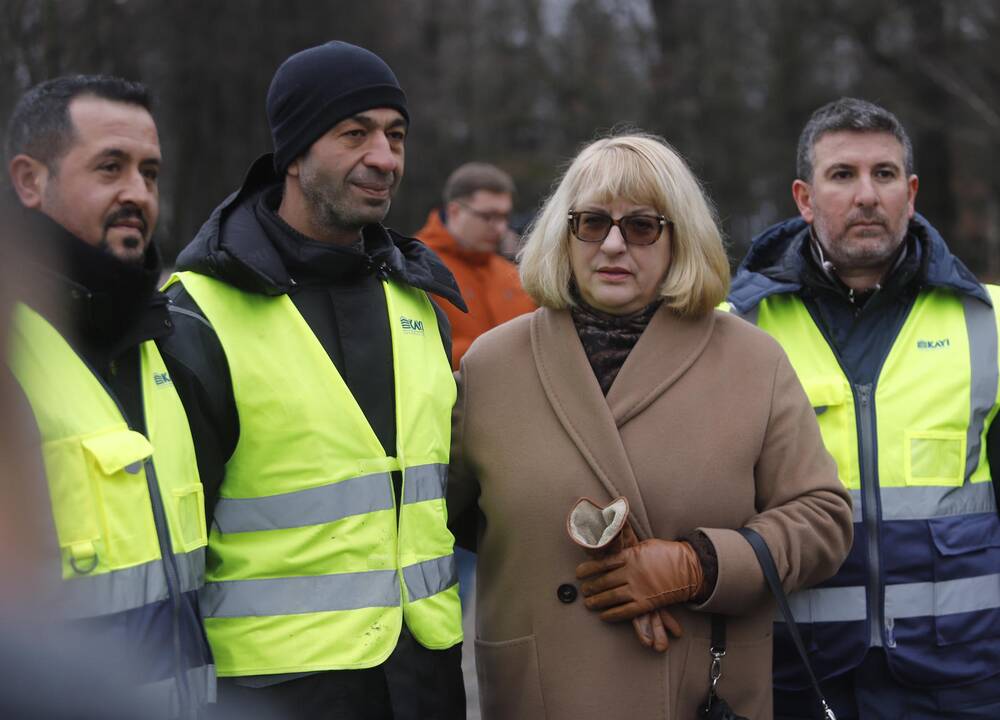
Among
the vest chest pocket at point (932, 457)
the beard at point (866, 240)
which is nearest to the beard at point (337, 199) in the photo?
the beard at point (866, 240)

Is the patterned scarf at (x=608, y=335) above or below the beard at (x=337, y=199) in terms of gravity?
below

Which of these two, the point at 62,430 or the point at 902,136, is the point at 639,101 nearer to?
the point at 902,136

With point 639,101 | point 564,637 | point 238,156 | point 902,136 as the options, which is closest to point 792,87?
point 639,101

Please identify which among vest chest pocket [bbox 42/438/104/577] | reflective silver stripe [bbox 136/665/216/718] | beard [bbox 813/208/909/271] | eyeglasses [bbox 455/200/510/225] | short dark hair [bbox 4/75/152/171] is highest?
short dark hair [bbox 4/75/152/171]

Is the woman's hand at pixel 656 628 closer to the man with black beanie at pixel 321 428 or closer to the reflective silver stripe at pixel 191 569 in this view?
the man with black beanie at pixel 321 428

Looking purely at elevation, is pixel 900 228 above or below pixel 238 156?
below

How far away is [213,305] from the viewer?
2.85 meters

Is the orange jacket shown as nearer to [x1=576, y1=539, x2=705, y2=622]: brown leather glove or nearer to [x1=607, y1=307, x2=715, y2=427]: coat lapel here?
[x1=607, y1=307, x2=715, y2=427]: coat lapel

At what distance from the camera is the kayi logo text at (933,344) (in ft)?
11.3

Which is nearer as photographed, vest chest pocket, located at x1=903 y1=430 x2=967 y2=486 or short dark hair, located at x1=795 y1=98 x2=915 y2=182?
vest chest pocket, located at x1=903 y1=430 x2=967 y2=486

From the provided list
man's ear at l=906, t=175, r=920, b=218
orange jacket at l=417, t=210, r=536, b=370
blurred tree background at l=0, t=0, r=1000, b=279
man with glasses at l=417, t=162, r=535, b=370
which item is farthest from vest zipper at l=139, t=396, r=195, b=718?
blurred tree background at l=0, t=0, r=1000, b=279

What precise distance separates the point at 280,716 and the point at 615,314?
1.35 meters

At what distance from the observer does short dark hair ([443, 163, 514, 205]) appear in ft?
21.8

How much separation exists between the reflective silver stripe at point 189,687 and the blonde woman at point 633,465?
795 mm
